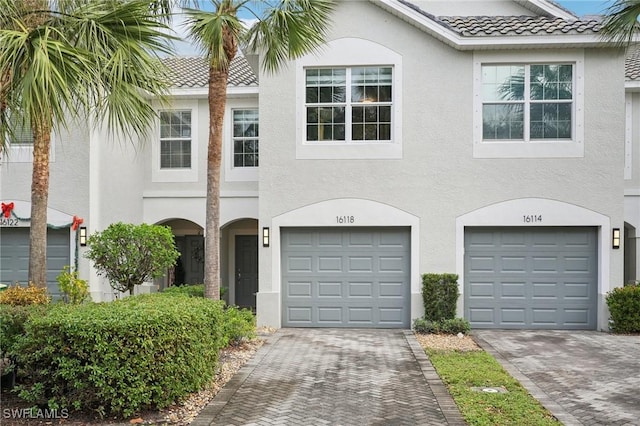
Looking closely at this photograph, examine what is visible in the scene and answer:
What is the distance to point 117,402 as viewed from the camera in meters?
6.12

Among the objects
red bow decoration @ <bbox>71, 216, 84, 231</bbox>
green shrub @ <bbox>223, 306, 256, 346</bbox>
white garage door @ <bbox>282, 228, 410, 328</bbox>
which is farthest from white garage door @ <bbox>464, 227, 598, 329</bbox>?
red bow decoration @ <bbox>71, 216, 84, 231</bbox>

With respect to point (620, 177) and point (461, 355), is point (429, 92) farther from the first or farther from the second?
point (461, 355)

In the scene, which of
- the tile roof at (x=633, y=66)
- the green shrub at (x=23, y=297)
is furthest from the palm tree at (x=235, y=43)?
the tile roof at (x=633, y=66)

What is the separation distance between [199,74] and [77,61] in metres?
10.8

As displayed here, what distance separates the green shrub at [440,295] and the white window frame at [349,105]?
10.0 feet

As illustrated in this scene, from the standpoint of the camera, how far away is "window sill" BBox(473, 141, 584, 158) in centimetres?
1252

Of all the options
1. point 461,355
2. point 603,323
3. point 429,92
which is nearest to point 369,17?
point 429,92

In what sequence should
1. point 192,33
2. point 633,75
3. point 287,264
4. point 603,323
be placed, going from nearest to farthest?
1. point 192,33
2. point 603,323
3. point 287,264
4. point 633,75

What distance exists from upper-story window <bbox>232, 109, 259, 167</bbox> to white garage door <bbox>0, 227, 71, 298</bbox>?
16.5 ft

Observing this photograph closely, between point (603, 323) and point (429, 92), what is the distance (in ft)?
22.2

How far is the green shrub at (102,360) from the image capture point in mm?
6078

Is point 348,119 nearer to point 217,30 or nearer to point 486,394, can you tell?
point 217,30

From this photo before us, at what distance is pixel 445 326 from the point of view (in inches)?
472

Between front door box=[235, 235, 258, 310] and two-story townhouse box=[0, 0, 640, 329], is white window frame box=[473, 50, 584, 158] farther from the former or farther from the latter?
front door box=[235, 235, 258, 310]
